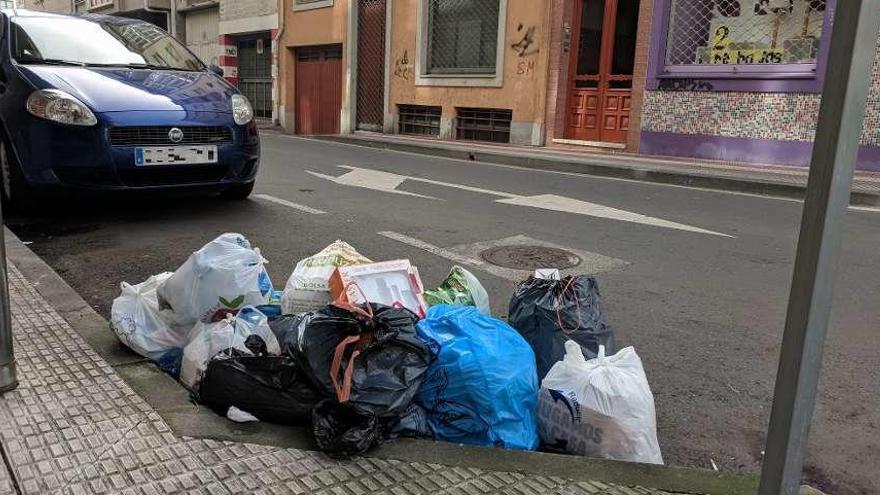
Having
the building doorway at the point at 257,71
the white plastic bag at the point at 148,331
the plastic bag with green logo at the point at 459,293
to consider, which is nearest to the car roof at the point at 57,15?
the white plastic bag at the point at 148,331

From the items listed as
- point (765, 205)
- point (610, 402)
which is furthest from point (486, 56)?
point (610, 402)

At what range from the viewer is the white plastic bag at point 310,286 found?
3.13 meters

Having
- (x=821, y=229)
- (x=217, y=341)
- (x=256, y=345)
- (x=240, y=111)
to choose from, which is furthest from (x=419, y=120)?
(x=821, y=229)

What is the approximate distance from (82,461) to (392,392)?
960mm

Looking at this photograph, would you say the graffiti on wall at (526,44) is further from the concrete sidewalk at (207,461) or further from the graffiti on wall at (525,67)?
the concrete sidewalk at (207,461)

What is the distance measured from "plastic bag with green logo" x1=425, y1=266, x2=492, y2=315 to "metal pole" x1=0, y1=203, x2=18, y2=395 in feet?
5.32

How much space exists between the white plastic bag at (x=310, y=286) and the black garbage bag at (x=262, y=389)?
1.89 feet

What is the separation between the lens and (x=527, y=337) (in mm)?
3113

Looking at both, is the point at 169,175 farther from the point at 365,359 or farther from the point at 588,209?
the point at 588,209

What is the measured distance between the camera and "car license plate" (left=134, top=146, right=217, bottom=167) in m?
5.32

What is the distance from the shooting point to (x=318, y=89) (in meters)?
Result: 21.0

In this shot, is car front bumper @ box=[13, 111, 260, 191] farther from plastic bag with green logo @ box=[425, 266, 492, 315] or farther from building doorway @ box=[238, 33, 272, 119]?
building doorway @ box=[238, 33, 272, 119]

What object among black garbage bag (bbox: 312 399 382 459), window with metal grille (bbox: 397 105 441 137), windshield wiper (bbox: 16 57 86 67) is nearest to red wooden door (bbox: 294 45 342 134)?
window with metal grille (bbox: 397 105 441 137)

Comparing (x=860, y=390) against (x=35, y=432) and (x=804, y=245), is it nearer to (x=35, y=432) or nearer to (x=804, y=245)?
(x=804, y=245)
